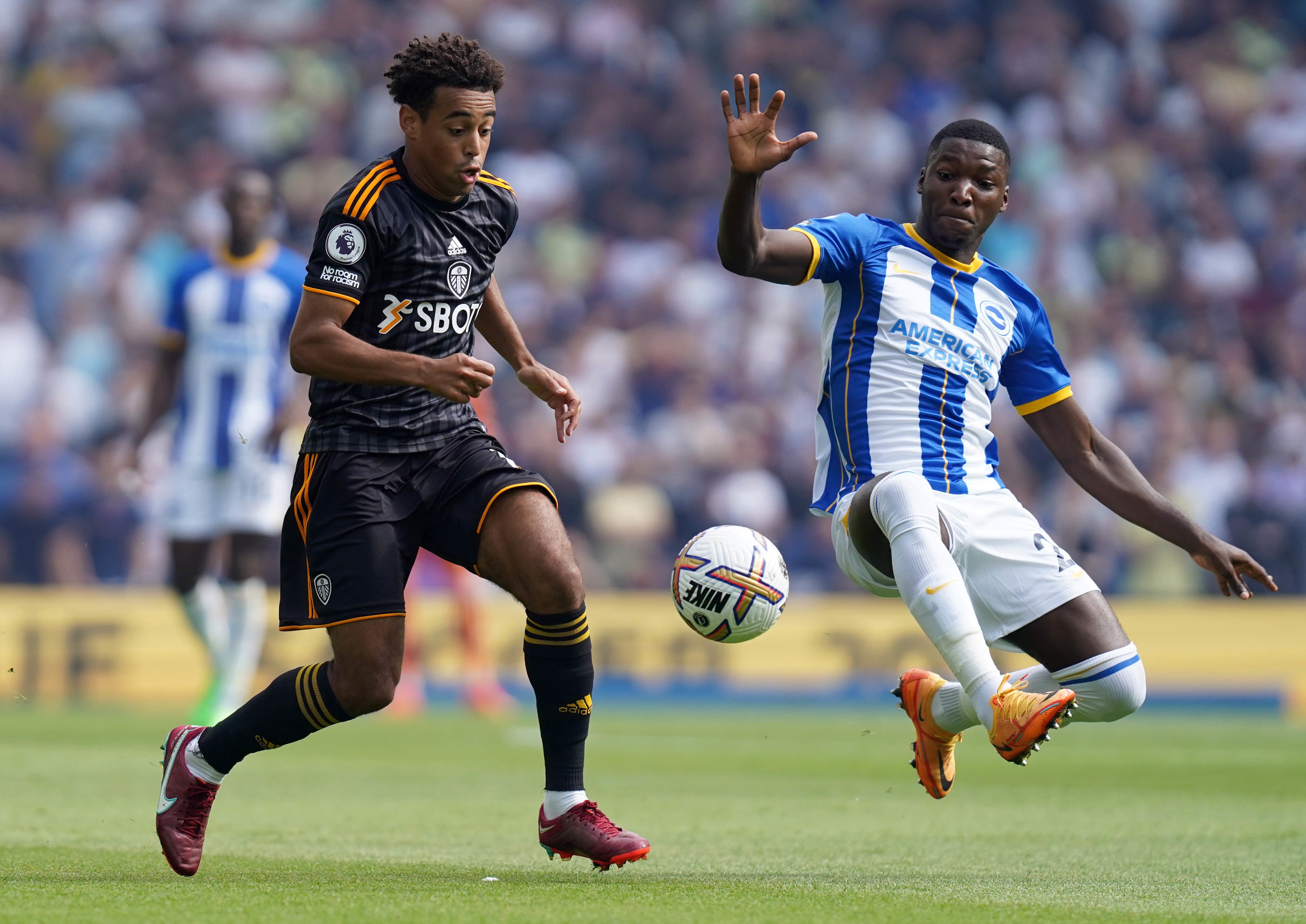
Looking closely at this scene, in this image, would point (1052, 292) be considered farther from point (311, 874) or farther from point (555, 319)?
point (311, 874)

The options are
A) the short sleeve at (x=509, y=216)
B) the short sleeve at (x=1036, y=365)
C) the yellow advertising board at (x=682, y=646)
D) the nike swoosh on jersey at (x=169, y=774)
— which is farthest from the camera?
the yellow advertising board at (x=682, y=646)

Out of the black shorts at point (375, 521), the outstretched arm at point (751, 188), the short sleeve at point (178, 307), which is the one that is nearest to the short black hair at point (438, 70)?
the outstretched arm at point (751, 188)

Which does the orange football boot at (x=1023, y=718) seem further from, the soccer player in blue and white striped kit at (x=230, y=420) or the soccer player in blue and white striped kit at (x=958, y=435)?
the soccer player in blue and white striped kit at (x=230, y=420)

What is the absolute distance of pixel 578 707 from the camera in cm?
531

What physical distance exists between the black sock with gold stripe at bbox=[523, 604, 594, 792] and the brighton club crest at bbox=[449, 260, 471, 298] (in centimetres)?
101

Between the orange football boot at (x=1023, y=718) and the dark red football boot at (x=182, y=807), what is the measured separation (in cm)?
236

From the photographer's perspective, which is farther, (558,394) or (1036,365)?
(1036,365)

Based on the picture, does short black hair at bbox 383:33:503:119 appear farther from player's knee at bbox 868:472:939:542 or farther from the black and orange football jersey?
→ player's knee at bbox 868:472:939:542

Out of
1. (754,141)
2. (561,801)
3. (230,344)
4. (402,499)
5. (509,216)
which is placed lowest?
(561,801)

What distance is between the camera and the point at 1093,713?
5.88 m

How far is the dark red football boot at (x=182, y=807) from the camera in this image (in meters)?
5.07

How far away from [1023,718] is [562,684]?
1.40m

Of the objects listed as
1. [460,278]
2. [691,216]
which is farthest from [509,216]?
[691,216]

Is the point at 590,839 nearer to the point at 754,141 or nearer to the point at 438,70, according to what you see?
the point at 754,141
